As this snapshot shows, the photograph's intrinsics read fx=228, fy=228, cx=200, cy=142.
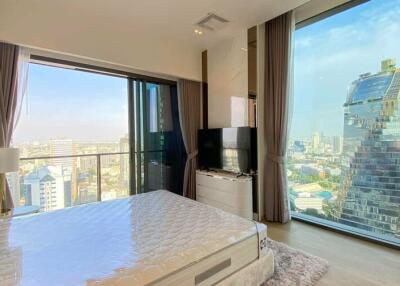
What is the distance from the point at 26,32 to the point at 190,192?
329cm

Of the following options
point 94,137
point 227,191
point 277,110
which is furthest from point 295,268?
point 94,137

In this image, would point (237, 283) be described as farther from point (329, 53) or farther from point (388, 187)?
point (329, 53)

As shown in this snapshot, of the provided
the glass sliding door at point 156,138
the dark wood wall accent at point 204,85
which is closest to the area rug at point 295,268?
the glass sliding door at point 156,138

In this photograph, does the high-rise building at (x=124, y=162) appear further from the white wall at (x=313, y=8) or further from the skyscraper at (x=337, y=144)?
the white wall at (x=313, y=8)

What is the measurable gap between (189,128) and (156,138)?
632mm

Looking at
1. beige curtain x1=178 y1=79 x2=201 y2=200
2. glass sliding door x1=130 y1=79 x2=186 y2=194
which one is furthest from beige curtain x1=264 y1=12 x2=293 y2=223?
glass sliding door x1=130 y1=79 x2=186 y2=194

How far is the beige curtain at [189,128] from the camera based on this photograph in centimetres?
419

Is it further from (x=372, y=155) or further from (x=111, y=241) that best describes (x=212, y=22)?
(x=111, y=241)

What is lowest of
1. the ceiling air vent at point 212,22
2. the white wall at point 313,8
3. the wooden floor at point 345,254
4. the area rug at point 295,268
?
the wooden floor at point 345,254

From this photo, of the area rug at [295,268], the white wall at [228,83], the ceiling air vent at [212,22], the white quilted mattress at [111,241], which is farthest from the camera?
the white wall at [228,83]

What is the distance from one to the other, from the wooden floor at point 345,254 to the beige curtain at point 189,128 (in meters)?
1.61

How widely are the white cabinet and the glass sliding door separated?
657 millimetres

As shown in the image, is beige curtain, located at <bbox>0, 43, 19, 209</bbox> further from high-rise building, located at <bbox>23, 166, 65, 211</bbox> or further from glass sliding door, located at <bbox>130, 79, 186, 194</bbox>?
glass sliding door, located at <bbox>130, 79, 186, 194</bbox>

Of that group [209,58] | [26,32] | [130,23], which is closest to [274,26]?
[209,58]
